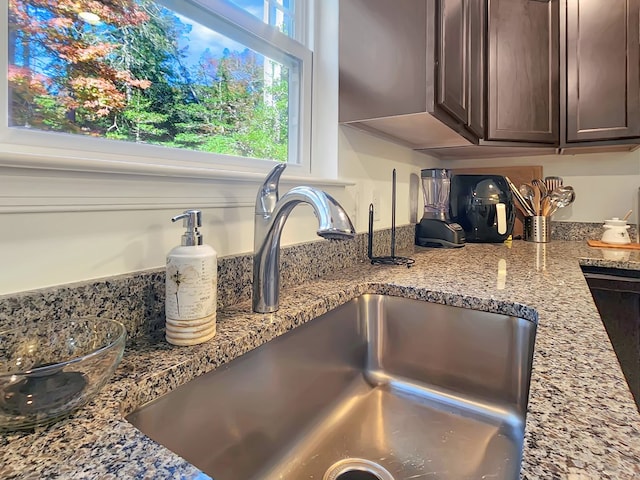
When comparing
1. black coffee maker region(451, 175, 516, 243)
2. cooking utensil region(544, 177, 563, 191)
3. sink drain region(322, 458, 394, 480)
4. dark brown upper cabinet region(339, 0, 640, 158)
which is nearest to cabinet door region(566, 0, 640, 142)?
dark brown upper cabinet region(339, 0, 640, 158)

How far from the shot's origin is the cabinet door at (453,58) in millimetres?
1129

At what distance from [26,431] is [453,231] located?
164 centimetres

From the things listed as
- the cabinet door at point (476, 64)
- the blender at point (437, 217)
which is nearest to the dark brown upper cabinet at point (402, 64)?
the cabinet door at point (476, 64)

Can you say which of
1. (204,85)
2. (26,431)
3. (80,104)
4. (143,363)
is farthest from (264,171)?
(26,431)

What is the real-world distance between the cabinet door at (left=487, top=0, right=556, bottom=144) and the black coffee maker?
23 cm

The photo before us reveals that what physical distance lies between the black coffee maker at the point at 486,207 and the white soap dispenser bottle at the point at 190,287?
1607mm

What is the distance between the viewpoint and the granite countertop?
0.34 metres

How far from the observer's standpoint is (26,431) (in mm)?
388

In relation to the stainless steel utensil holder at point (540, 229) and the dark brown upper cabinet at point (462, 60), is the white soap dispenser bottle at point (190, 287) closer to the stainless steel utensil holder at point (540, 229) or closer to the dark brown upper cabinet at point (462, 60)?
the dark brown upper cabinet at point (462, 60)

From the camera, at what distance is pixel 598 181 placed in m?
2.00

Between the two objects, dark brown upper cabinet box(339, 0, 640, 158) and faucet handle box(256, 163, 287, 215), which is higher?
dark brown upper cabinet box(339, 0, 640, 158)

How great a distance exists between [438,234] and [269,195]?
1.18m

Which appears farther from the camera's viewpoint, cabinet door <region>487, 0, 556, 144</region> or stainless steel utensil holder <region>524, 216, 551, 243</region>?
stainless steel utensil holder <region>524, 216, 551, 243</region>

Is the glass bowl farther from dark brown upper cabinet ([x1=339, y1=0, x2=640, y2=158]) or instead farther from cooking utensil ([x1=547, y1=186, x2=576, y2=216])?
cooking utensil ([x1=547, y1=186, x2=576, y2=216])
